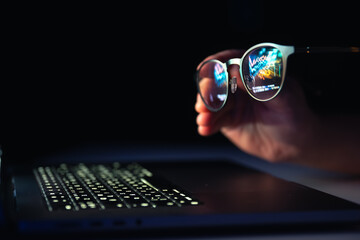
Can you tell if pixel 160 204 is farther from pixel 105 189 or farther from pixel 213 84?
pixel 213 84

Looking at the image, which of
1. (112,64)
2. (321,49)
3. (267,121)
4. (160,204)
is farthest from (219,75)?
(112,64)

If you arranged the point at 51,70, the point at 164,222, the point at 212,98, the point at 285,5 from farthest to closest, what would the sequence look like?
1. the point at 51,70
2. the point at 285,5
3. the point at 212,98
4. the point at 164,222

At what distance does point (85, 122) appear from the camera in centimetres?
255

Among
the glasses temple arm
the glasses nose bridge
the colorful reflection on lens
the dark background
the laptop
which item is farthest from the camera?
the dark background

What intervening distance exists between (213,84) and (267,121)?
19 centimetres

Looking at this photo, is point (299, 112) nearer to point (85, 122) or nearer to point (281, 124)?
point (281, 124)

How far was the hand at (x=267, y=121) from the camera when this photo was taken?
138 centimetres

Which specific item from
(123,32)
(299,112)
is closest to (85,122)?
(123,32)

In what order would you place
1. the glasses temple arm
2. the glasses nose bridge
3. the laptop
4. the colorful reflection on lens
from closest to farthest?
the laptop → the glasses temple arm → the glasses nose bridge → the colorful reflection on lens

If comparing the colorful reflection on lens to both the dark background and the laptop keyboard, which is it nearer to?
the laptop keyboard

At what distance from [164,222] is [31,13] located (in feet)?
5.89

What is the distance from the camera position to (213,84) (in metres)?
1.49

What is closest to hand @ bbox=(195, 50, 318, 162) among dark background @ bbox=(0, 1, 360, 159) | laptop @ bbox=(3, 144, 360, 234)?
laptop @ bbox=(3, 144, 360, 234)

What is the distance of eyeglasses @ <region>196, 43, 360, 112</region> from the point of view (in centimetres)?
107
